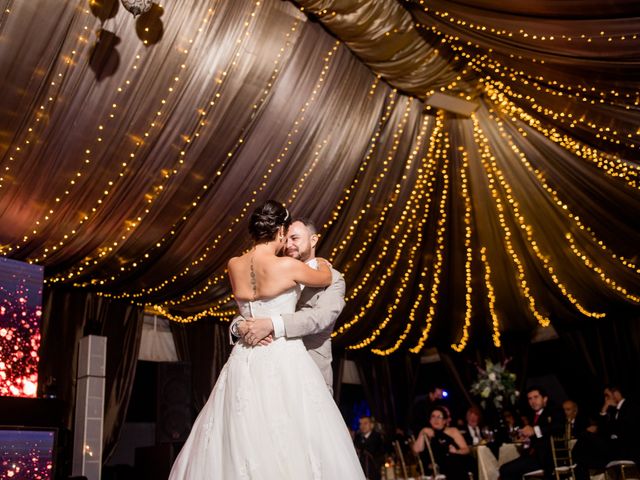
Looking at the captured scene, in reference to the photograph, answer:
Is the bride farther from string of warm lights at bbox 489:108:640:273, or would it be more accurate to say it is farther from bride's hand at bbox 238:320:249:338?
string of warm lights at bbox 489:108:640:273

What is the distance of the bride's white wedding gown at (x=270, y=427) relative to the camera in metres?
2.40

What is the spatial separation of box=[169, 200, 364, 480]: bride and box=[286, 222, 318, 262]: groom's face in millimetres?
378

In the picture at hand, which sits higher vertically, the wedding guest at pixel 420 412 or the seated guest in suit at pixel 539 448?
the wedding guest at pixel 420 412

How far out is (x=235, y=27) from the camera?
4.97 m

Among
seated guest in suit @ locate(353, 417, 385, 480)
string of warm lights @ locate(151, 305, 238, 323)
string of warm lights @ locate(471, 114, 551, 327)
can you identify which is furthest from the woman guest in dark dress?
string of warm lights @ locate(151, 305, 238, 323)

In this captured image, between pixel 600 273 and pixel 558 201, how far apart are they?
1.46 m

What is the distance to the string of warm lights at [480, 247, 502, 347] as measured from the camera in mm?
8066

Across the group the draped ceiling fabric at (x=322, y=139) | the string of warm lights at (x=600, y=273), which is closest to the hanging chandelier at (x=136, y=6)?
the draped ceiling fabric at (x=322, y=139)

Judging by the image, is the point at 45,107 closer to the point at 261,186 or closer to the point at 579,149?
the point at 261,186

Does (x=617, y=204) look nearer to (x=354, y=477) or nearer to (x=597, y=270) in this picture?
(x=597, y=270)

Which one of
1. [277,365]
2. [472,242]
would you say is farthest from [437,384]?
[277,365]

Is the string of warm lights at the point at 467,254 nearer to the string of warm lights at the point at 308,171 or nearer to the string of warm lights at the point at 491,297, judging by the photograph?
Result: the string of warm lights at the point at 491,297

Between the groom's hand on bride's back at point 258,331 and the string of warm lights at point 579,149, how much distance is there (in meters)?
3.82

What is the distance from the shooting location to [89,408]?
247 inches
